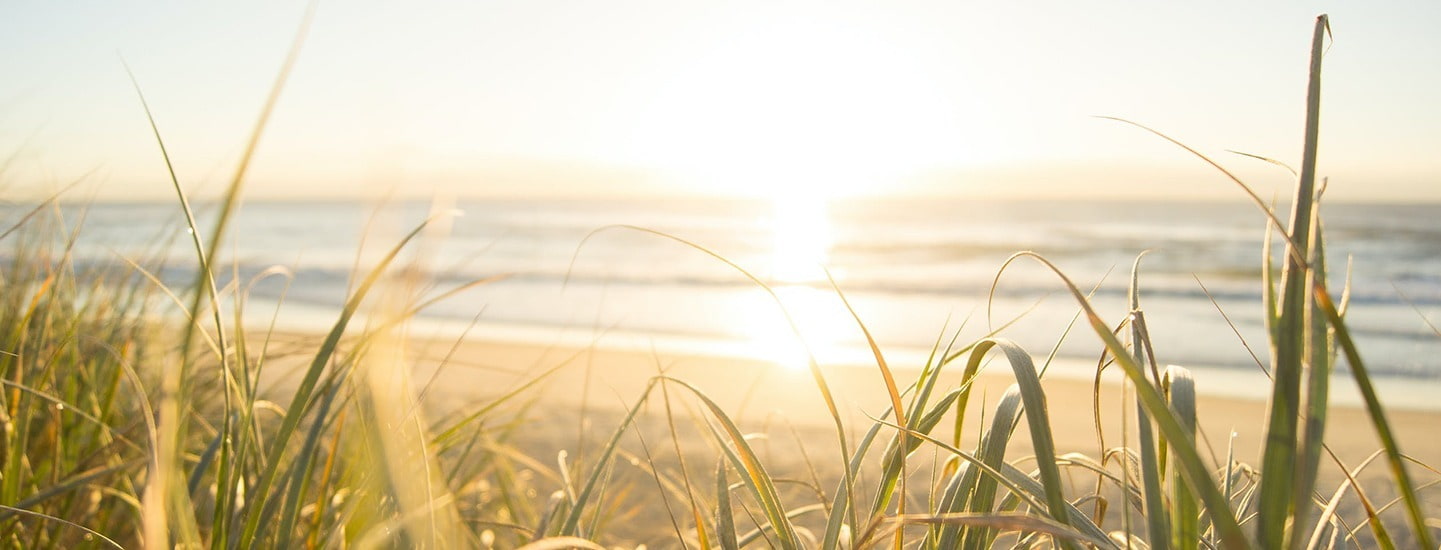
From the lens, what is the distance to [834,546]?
877 millimetres

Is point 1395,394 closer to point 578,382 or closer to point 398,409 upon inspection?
point 578,382

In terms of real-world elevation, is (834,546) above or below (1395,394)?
above

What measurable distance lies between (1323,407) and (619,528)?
2.24 meters

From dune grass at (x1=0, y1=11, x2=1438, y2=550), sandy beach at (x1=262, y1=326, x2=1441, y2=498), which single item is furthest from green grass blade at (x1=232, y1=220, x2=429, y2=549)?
sandy beach at (x1=262, y1=326, x2=1441, y2=498)

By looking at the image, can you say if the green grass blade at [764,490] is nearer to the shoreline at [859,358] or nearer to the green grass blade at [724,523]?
the green grass blade at [724,523]

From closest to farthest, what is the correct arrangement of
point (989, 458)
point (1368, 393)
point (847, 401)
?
point (1368, 393) → point (989, 458) → point (847, 401)

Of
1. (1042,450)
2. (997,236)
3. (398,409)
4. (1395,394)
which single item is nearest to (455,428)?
(398,409)

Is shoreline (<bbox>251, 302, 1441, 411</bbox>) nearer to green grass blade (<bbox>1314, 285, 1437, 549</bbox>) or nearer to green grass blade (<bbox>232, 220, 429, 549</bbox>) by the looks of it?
green grass blade (<bbox>232, 220, 429, 549</bbox>)

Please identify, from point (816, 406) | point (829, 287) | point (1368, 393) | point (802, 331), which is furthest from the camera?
point (829, 287)

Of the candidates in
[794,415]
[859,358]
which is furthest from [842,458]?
[859,358]

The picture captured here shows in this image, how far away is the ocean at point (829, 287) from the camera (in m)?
2.64

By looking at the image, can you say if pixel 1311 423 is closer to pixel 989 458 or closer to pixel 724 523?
pixel 989 458

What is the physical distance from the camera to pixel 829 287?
9.20 meters

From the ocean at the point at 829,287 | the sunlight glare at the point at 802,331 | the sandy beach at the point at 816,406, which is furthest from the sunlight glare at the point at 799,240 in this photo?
the sandy beach at the point at 816,406
